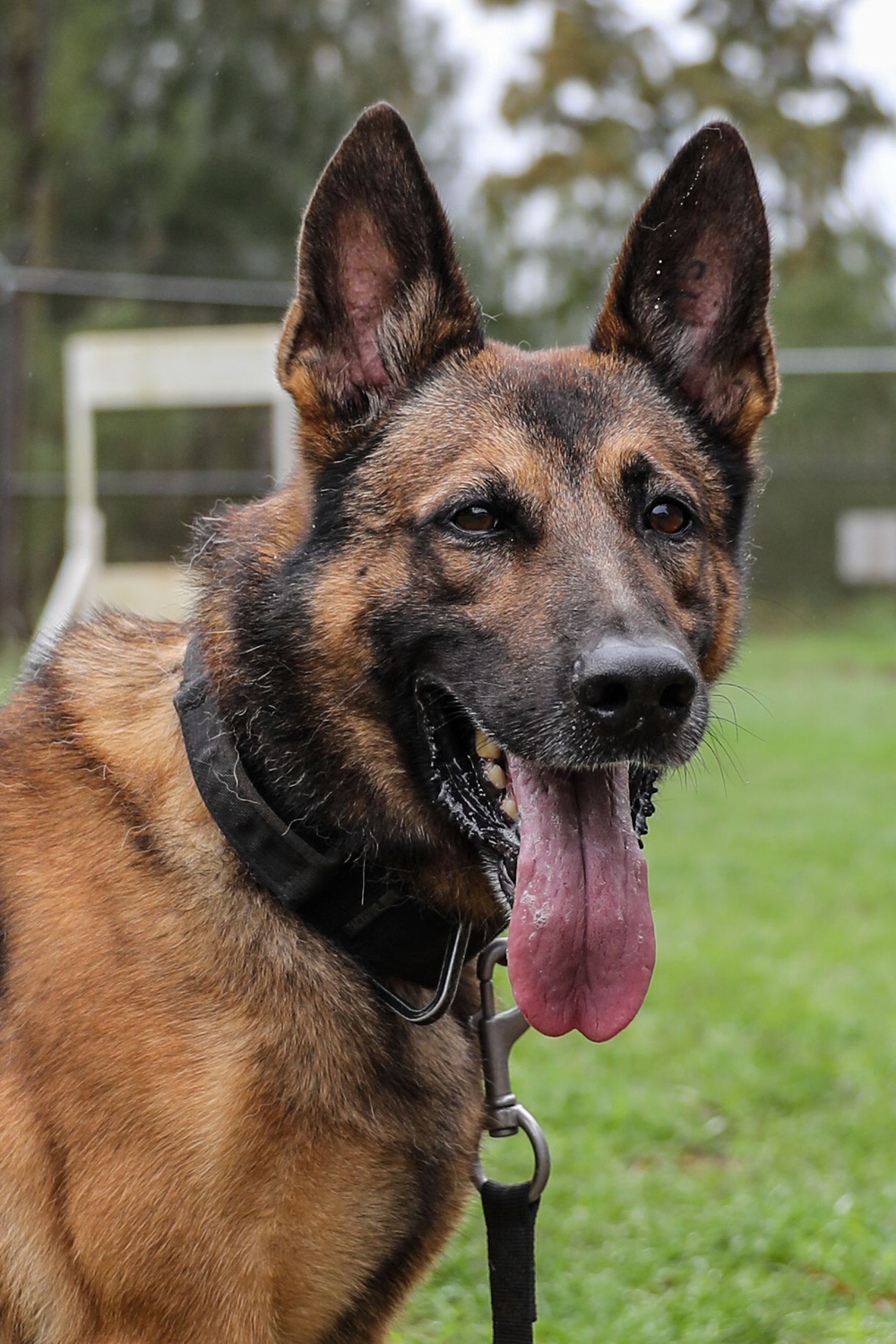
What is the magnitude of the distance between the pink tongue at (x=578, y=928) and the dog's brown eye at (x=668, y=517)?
549 millimetres

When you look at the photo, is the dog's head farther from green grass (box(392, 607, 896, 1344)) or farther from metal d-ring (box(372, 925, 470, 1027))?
green grass (box(392, 607, 896, 1344))

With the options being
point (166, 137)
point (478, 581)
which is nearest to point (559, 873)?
point (478, 581)

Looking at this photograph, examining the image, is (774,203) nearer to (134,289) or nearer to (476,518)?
(134,289)

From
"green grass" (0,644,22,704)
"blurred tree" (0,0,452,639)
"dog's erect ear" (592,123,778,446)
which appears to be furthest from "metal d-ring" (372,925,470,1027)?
"blurred tree" (0,0,452,639)

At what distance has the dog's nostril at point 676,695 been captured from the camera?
2071 mm

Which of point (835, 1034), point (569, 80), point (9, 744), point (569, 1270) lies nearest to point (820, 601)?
point (569, 80)

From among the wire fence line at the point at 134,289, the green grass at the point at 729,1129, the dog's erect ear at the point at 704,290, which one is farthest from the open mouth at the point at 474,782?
the wire fence line at the point at 134,289

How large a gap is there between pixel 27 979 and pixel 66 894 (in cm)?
14

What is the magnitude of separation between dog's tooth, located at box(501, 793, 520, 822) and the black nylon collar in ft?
0.70

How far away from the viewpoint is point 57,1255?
6.78 ft

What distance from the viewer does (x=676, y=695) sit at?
2086 mm

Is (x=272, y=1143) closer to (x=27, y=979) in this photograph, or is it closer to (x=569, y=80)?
(x=27, y=979)

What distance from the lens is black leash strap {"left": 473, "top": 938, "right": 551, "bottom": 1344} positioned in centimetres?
235

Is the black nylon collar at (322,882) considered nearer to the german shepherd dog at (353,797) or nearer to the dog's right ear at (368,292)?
the german shepherd dog at (353,797)
